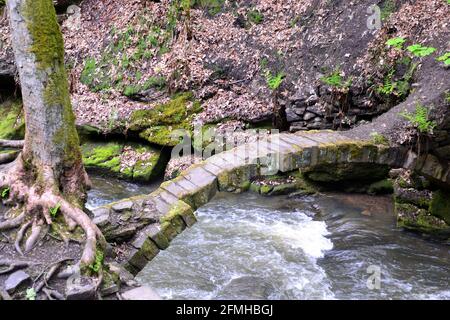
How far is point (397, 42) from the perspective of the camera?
8.76 metres

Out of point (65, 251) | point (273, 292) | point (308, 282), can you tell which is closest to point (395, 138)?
point (308, 282)

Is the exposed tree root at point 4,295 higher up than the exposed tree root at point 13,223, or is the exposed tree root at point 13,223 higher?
the exposed tree root at point 13,223

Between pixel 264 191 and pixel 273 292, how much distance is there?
3.47 m

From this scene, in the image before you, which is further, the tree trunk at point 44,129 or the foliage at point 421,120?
the foliage at point 421,120

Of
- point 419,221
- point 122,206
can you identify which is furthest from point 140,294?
point 419,221

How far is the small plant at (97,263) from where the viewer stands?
181 inches

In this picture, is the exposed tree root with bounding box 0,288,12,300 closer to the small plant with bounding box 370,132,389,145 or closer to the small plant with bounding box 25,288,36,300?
the small plant with bounding box 25,288,36,300

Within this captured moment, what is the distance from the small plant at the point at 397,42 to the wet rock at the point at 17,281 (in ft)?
25.2

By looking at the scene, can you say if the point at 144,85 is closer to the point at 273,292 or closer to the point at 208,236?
the point at 208,236

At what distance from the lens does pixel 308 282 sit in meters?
7.48

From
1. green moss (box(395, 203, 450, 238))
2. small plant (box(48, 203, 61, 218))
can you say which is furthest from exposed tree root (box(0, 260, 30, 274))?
green moss (box(395, 203, 450, 238))

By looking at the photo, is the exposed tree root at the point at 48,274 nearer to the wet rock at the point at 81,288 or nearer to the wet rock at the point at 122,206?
the wet rock at the point at 81,288

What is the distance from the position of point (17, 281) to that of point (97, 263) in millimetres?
778

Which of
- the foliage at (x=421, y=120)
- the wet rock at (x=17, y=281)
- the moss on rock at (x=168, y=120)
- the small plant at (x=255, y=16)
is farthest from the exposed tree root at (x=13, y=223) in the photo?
the small plant at (x=255, y=16)
